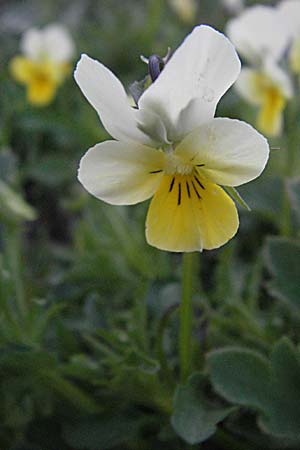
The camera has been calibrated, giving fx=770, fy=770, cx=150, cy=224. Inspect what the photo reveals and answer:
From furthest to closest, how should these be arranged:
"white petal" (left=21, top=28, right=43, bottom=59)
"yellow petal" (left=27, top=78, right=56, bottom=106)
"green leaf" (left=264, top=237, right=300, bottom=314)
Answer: "white petal" (left=21, top=28, right=43, bottom=59) < "yellow petal" (left=27, top=78, right=56, bottom=106) < "green leaf" (left=264, top=237, right=300, bottom=314)

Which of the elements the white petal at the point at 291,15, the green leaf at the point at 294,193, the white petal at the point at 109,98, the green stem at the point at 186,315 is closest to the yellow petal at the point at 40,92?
the white petal at the point at 291,15

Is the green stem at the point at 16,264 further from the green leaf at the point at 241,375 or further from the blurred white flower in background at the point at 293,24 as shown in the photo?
the blurred white flower in background at the point at 293,24

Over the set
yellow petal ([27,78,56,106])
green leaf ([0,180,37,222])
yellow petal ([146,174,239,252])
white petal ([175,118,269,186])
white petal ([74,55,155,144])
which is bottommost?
yellow petal ([27,78,56,106])

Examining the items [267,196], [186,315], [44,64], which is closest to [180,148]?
[186,315]

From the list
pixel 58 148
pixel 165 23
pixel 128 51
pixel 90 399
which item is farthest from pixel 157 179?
pixel 165 23

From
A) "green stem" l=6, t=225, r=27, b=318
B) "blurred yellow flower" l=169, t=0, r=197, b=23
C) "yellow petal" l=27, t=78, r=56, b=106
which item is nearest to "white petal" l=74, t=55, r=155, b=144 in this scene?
"green stem" l=6, t=225, r=27, b=318

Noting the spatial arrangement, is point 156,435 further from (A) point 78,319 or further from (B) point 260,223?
(B) point 260,223

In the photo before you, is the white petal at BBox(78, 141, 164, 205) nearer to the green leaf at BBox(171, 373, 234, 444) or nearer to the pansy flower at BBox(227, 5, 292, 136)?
the green leaf at BBox(171, 373, 234, 444)
